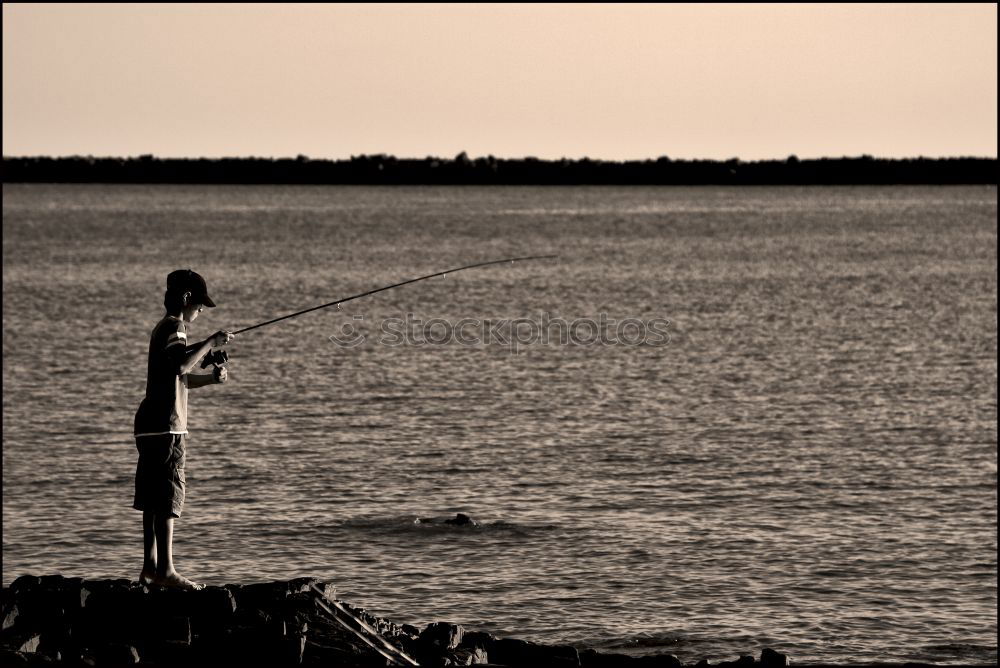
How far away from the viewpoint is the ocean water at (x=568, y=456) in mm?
14227

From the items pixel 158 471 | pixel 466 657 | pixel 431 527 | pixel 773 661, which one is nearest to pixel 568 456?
pixel 431 527

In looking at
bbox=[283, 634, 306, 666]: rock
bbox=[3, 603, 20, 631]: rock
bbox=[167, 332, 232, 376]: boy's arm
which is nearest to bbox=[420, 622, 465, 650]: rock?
bbox=[283, 634, 306, 666]: rock

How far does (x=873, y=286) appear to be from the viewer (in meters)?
53.1

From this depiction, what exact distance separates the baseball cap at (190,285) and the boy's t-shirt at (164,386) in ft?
0.51

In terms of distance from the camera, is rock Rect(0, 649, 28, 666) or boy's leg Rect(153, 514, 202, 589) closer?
rock Rect(0, 649, 28, 666)

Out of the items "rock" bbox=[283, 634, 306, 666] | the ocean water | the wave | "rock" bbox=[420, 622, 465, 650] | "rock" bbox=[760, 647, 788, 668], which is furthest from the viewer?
the wave

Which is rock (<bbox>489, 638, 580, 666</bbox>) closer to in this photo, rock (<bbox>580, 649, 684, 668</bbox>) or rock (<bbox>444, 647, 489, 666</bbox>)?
rock (<bbox>580, 649, 684, 668</bbox>)

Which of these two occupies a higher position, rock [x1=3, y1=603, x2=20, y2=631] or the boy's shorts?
the boy's shorts

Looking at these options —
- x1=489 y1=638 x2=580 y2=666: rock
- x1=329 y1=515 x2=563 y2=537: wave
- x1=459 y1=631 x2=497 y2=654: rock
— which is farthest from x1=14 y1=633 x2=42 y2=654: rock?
x1=329 y1=515 x2=563 y2=537: wave

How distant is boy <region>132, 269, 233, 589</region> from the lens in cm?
852

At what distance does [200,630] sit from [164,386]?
1278mm

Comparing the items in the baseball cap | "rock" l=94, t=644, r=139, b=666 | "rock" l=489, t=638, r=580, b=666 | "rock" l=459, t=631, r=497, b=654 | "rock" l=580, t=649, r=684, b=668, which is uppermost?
the baseball cap

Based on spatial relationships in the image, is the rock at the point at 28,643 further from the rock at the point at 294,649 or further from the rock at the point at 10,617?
the rock at the point at 294,649

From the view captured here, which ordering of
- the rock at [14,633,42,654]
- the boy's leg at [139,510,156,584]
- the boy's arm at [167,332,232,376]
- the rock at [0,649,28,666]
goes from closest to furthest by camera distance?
the rock at [0,649,28,666] < the rock at [14,633,42,654] < the boy's arm at [167,332,232,376] < the boy's leg at [139,510,156,584]
